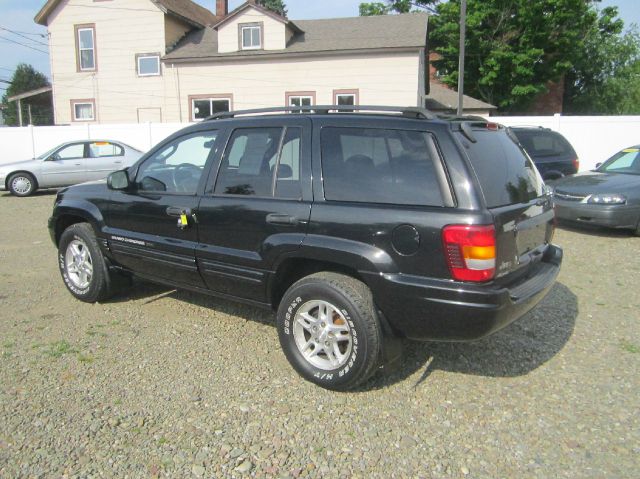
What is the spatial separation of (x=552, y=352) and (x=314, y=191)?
2.23 meters

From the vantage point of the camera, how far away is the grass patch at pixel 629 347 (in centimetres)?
415

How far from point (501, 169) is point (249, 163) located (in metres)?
1.77

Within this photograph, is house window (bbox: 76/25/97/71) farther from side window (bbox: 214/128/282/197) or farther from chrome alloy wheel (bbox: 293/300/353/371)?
chrome alloy wheel (bbox: 293/300/353/371)

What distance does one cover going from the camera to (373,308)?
3.29 meters

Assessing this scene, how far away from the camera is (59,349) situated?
409 centimetres

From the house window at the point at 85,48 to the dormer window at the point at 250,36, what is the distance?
7175 mm

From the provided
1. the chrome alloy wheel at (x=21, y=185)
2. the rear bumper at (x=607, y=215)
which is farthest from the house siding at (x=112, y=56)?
the rear bumper at (x=607, y=215)

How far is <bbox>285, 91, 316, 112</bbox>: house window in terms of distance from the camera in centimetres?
2198

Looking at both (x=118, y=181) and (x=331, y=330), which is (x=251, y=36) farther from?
(x=331, y=330)

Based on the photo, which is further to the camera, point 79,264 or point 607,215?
point 607,215

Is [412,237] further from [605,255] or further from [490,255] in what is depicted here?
[605,255]

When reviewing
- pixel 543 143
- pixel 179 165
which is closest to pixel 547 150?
pixel 543 143

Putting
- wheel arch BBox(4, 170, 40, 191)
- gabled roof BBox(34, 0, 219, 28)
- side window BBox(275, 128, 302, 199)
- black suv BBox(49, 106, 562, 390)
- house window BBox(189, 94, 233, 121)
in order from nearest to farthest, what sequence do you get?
black suv BBox(49, 106, 562, 390) → side window BBox(275, 128, 302, 199) → wheel arch BBox(4, 170, 40, 191) → house window BBox(189, 94, 233, 121) → gabled roof BBox(34, 0, 219, 28)

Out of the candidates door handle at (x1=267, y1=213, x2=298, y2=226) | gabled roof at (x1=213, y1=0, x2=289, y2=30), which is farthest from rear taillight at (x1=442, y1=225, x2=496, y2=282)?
gabled roof at (x1=213, y1=0, x2=289, y2=30)
